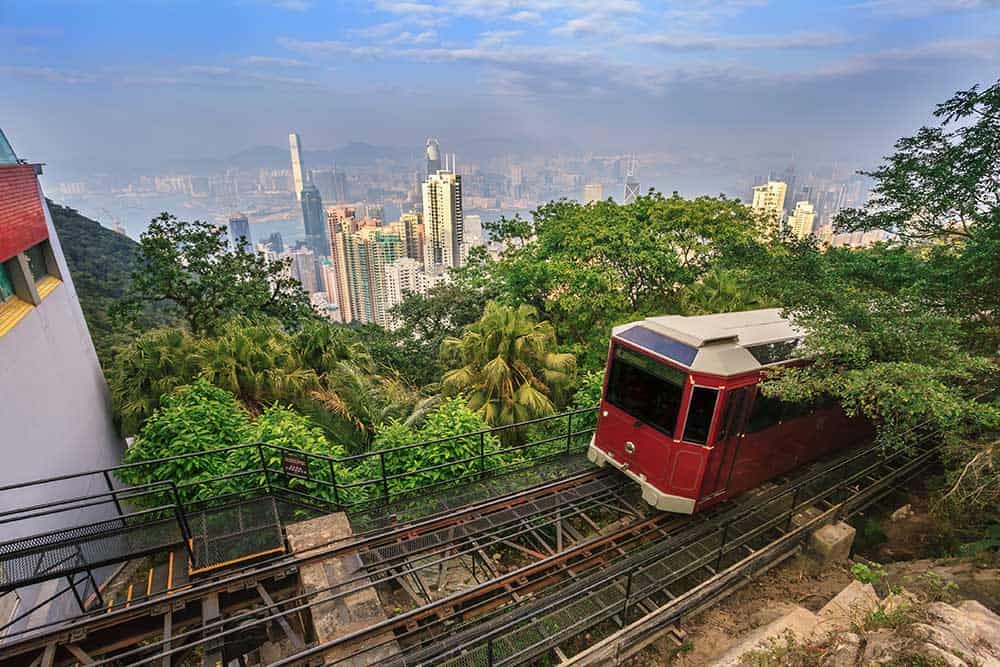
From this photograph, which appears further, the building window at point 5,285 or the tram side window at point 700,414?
the building window at point 5,285

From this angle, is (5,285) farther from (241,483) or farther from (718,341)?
(718,341)

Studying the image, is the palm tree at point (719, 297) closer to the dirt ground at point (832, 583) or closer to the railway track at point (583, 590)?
the railway track at point (583, 590)

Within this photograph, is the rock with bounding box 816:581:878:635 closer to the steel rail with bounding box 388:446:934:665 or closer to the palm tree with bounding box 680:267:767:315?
the steel rail with bounding box 388:446:934:665

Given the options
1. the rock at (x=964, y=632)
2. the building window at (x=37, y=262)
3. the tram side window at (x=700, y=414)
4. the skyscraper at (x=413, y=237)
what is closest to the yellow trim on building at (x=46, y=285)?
the building window at (x=37, y=262)

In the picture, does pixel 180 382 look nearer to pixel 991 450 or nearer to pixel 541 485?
pixel 541 485

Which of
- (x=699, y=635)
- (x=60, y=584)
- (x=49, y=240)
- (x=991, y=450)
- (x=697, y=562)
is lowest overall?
(x=60, y=584)

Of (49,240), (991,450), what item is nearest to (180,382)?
(49,240)
